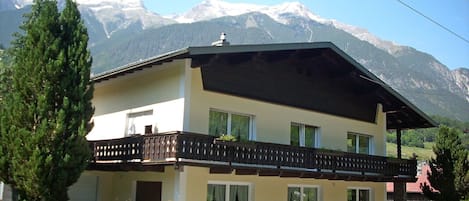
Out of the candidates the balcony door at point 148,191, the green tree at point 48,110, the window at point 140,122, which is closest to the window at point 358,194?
the balcony door at point 148,191

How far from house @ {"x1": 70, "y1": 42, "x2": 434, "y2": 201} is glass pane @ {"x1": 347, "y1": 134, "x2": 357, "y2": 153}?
0.07 metres

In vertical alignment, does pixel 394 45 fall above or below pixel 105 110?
above

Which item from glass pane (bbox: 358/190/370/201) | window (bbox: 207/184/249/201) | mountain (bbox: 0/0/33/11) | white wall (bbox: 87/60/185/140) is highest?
mountain (bbox: 0/0/33/11)

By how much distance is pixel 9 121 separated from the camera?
1192 centimetres

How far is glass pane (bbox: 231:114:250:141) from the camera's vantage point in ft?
51.3

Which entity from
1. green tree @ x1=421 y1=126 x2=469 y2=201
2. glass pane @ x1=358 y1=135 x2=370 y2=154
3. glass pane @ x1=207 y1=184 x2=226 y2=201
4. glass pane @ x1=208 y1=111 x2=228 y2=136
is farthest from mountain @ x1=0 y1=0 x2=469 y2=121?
glass pane @ x1=207 y1=184 x2=226 y2=201

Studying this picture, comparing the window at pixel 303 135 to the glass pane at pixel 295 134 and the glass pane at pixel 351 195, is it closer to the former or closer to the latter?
the glass pane at pixel 295 134

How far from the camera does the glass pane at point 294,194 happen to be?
1737 centimetres

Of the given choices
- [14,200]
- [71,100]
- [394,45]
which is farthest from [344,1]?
[394,45]

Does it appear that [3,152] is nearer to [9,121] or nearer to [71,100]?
[9,121]

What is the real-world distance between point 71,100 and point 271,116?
268 inches

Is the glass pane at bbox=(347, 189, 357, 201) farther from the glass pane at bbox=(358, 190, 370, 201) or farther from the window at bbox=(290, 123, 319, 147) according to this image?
the window at bbox=(290, 123, 319, 147)

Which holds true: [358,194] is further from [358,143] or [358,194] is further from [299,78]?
[299,78]

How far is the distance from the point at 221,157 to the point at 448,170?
499 inches
